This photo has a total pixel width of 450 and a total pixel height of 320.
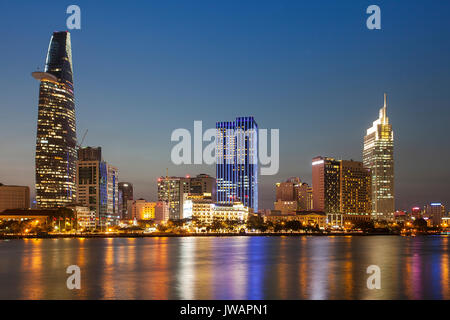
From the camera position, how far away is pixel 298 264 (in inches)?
2835

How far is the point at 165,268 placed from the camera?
65.7 metres

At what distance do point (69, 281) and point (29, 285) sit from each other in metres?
4.76

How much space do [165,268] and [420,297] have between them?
33343 mm

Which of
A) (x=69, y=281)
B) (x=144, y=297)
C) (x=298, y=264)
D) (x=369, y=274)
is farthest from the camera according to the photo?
(x=298, y=264)
